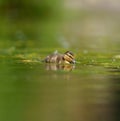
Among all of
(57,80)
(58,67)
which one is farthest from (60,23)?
(57,80)

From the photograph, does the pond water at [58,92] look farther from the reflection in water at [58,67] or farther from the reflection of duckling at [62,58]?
the reflection of duckling at [62,58]

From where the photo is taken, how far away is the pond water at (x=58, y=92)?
8.59m

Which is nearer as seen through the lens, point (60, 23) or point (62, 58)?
point (62, 58)

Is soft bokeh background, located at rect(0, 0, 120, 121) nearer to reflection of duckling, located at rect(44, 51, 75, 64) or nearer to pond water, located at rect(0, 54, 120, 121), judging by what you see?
pond water, located at rect(0, 54, 120, 121)

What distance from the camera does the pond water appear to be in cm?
859

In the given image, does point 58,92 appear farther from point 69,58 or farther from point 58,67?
point 69,58

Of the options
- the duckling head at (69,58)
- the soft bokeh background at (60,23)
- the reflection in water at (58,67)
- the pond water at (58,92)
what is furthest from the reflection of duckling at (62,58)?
the soft bokeh background at (60,23)

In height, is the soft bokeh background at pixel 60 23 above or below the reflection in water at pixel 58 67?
above

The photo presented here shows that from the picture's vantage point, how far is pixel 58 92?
10.0m

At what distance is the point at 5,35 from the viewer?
21359mm

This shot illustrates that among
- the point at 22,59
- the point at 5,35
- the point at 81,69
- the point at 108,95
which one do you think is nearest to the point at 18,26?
the point at 5,35

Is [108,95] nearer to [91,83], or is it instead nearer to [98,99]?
[98,99]

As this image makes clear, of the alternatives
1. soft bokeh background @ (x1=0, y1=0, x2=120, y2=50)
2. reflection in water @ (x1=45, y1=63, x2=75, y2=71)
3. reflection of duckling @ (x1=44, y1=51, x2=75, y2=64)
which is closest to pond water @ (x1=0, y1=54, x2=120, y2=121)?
reflection in water @ (x1=45, y1=63, x2=75, y2=71)

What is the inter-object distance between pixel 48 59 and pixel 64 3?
83.4ft
